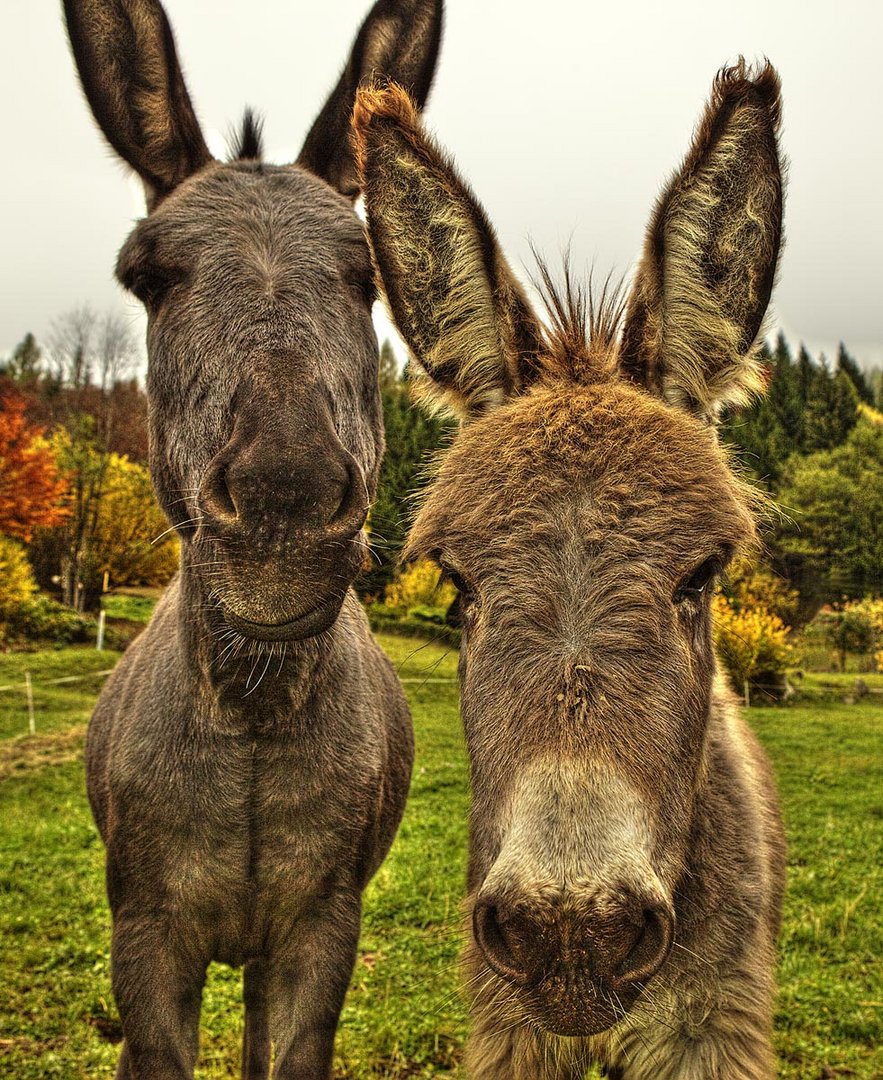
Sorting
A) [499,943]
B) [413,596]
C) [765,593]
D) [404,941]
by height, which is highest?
[765,593]

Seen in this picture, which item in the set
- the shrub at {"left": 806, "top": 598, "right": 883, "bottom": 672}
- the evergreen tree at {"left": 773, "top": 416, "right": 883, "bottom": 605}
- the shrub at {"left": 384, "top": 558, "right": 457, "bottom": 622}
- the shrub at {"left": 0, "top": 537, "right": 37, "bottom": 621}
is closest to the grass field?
the shrub at {"left": 384, "top": 558, "right": 457, "bottom": 622}

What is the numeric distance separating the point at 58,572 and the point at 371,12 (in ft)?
129

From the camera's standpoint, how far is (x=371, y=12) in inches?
145

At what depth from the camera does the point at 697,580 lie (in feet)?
7.42

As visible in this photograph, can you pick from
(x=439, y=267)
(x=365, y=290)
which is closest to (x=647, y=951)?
(x=439, y=267)

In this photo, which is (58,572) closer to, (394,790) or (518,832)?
(394,790)

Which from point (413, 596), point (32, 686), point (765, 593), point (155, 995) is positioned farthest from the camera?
point (765, 593)

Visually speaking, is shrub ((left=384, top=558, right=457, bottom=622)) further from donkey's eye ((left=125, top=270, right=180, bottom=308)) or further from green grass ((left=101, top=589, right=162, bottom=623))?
donkey's eye ((left=125, top=270, right=180, bottom=308))

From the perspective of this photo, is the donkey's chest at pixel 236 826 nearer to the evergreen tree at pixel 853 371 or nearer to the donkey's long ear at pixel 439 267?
the donkey's long ear at pixel 439 267

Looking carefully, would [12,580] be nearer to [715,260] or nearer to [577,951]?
[715,260]

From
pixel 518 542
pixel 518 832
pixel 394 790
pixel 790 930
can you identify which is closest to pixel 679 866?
pixel 518 832

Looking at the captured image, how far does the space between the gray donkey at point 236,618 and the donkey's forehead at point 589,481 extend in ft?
1.35

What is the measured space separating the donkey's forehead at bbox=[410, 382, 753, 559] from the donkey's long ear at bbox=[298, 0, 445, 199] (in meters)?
1.93

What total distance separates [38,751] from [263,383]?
47.9ft
